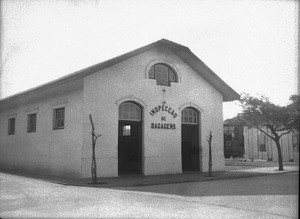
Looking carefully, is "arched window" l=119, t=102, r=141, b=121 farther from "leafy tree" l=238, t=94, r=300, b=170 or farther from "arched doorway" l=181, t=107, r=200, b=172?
"leafy tree" l=238, t=94, r=300, b=170

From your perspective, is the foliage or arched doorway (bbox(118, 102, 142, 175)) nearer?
arched doorway (bbox(118, 102, 142, 175))

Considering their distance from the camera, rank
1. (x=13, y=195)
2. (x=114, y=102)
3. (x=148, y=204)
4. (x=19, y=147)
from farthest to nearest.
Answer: (x=19, y=147) → (x=114, y=102) → (x=13, y=195) → (x=148, y=204)

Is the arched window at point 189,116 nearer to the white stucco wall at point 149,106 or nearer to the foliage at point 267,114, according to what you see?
the white stucco wall at point 149,106

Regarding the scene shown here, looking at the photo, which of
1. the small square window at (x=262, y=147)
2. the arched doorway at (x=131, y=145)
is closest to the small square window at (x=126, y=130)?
the arched doorway at (x=131, y=145)

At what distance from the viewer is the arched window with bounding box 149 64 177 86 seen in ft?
57.4

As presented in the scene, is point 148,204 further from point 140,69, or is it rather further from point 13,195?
point 140,69

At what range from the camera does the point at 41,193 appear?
992 centimetres

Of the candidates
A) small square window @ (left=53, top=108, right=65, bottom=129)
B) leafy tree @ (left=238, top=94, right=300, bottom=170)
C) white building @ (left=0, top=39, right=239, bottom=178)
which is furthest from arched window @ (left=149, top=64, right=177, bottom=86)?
leafy tree @ (left=238, top=94, right=300, bottom=170)

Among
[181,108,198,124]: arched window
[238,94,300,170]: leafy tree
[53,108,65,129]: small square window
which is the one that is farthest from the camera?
[238,94,300,170]: leafy tree

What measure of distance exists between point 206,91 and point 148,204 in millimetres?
12305

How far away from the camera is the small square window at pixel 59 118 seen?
1706 centimetres

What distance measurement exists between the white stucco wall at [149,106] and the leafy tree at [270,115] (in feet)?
6.92

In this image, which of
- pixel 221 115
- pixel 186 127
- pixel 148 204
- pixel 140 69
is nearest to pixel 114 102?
pixel 140 69

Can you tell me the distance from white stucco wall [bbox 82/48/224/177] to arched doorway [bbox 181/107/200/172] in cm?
35
